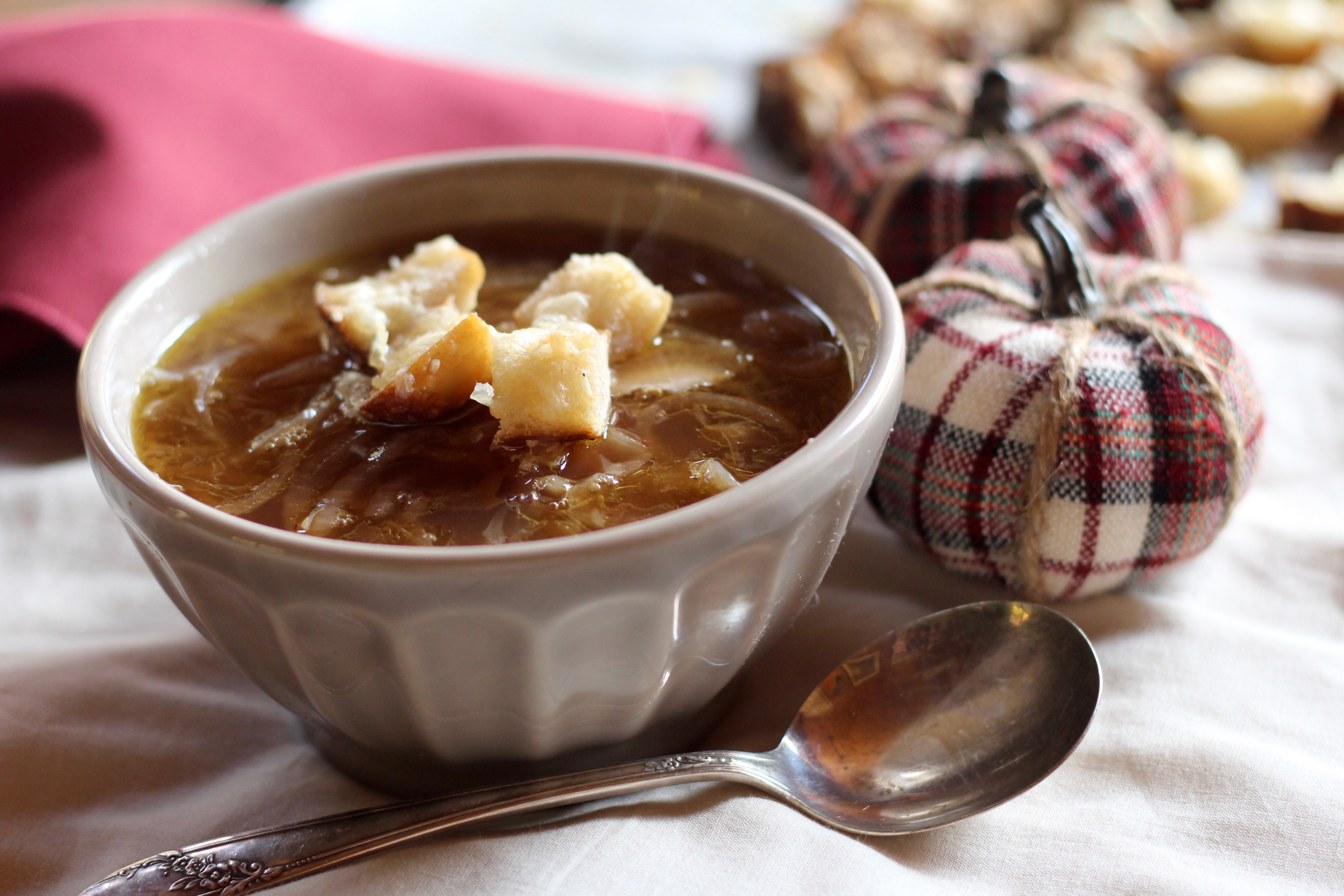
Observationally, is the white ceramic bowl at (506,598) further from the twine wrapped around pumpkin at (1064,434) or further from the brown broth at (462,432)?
the twine wrapped around pumpkin at (1064,434)

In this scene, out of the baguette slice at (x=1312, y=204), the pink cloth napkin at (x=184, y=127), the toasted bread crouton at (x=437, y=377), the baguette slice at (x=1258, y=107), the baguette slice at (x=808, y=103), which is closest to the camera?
the toasted bread crouton at (x=437, y=377)

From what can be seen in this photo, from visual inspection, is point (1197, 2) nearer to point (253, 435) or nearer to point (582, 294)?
point (582, 294)

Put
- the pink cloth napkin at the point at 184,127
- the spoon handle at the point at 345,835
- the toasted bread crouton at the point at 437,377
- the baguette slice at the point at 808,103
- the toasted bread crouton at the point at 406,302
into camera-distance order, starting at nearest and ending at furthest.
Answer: the spoon handle at the point at 345,835
the toasted bread crouton at the point at 437,377
the toasted bread crouton at the point at 406,302
the pink cloth napkin at the point at 184,127
the baguette slice at the point at 808,103

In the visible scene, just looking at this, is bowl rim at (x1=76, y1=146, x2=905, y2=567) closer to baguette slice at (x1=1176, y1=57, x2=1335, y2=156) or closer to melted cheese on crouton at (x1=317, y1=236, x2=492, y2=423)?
melted cheese on crouton at (x1=317, y1=236, x2=492, y2=423)

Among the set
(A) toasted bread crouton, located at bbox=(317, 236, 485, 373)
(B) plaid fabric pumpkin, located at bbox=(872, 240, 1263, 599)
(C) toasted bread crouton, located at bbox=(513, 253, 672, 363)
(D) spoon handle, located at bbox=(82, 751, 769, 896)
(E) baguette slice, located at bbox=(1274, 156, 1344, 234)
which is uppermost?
(C) toasted bread crouton, located at bbox=(513, 253, 672, 363)

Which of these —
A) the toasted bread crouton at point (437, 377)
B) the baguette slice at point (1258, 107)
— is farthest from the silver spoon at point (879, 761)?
the baguette slice at point (1258, 107)

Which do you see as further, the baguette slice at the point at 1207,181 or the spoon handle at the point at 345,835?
the baguette slice at the point at 1207,181

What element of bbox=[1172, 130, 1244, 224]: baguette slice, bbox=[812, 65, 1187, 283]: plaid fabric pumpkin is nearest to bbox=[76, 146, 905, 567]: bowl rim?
bbox=[812, 65, 1187, 283]: plaid fabric pumpkin

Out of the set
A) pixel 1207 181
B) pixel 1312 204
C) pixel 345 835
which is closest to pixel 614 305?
pixel 345 835
